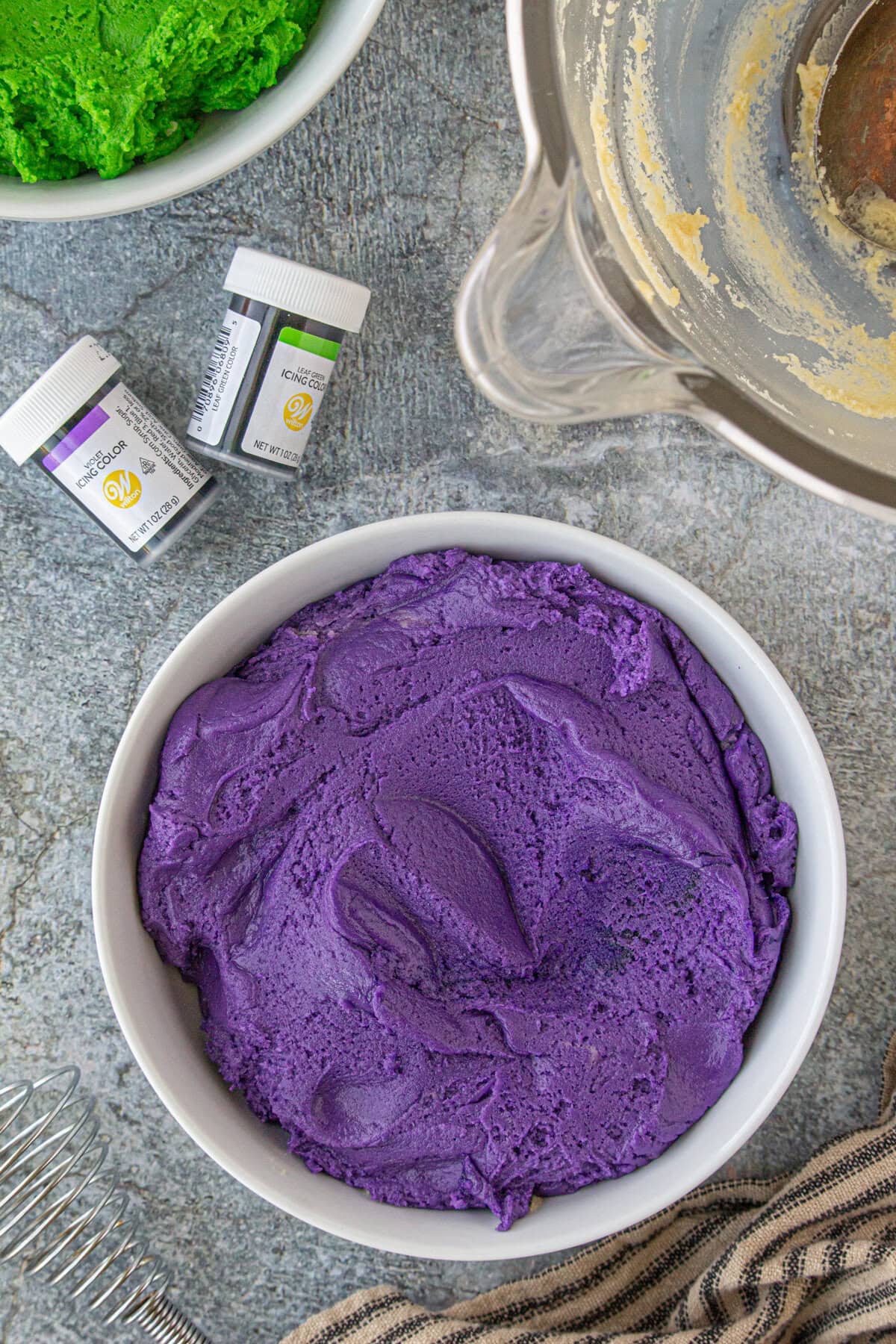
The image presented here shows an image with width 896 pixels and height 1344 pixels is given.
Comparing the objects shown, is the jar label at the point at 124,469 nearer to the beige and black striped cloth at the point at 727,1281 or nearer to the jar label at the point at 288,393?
the jar label at the point at 288,393

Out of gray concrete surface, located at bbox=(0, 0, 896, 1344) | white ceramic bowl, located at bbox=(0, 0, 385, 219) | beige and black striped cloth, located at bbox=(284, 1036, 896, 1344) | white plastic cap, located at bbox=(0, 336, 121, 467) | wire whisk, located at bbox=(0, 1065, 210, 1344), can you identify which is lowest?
beige and black striped cloth, located at bbox=(284, 1036, 896, 1344)

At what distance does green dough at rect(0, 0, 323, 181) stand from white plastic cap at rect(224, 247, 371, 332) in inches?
6.5

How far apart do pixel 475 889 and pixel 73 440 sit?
2.22 ft

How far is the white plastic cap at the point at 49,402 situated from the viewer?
125cm

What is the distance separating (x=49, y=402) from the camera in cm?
125

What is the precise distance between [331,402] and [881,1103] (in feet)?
3.67

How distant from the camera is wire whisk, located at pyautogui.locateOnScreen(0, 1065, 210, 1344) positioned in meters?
1.34

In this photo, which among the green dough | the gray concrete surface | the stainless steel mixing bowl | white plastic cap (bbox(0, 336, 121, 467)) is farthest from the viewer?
the gray concrete surface

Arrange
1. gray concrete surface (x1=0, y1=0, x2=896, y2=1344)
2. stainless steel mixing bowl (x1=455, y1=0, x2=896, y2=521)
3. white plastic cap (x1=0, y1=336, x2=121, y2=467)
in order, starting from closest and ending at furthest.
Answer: stainless steel mixing bowl (x1=455, y1=0, x2=896, y2=521) < white plastic cap (x1=0, y1=336, x2=121, y2=467) < gray concrete surface (x1=0, y1=0, x2=896, y2=1344)

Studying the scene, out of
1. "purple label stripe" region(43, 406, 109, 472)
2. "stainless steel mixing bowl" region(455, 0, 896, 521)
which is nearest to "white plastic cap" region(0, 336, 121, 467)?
"purple label stripe" region(43, 406, 109, 472)

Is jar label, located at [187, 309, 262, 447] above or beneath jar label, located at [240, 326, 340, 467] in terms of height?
above

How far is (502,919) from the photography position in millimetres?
1171

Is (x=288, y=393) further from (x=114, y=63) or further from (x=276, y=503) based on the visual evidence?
(x=114, y=63)

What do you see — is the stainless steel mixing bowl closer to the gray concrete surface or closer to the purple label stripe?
the gray concrete surface
